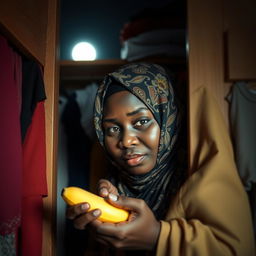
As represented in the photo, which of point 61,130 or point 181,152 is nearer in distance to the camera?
point 181,152

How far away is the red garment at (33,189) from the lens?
0.75 metres

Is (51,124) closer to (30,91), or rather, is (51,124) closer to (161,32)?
(30,91)

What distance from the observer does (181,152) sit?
0.90 meters

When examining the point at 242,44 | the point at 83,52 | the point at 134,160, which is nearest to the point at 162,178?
the point at 134,160

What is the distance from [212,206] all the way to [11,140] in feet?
1.67

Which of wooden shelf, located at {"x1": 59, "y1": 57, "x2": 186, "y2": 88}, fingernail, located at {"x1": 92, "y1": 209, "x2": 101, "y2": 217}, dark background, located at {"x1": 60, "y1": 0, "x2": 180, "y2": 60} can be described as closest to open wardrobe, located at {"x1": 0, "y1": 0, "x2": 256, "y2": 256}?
fingernail, located at {"x1": 92, "y1": 209, "x2": 101, "y2": 217}

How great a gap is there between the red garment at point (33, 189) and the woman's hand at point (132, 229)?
9.8 inches

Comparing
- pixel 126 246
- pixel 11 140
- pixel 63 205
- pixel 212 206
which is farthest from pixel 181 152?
pixel 63 205

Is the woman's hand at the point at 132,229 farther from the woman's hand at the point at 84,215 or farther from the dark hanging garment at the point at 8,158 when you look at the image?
the dark hanging garment at the point at 8,158

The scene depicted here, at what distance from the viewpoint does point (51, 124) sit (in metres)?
0.83

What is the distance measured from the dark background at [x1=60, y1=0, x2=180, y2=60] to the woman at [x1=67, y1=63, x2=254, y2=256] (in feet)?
3.33

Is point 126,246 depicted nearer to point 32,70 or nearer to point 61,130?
point 32,70

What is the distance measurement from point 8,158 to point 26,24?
36 centimetres

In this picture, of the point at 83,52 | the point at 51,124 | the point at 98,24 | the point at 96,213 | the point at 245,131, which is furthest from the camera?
the point at 98,24
